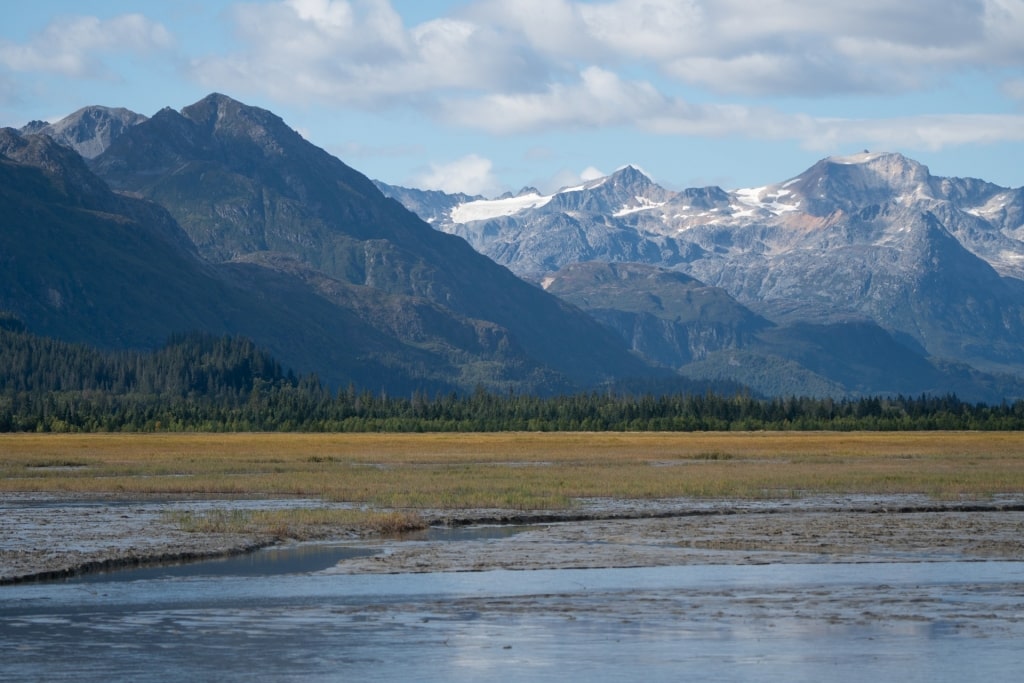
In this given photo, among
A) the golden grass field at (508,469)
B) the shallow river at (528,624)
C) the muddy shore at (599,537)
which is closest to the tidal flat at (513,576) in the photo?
the shallow river at (528,624)

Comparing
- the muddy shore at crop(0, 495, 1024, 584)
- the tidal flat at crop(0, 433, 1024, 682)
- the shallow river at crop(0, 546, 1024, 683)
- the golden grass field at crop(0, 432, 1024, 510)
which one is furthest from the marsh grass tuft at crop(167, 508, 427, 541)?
the shallow river at crop(0, 546, 1024, 683)

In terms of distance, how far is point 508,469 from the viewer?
111 meters

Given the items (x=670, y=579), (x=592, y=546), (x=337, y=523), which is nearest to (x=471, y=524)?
(x=337, y=523)

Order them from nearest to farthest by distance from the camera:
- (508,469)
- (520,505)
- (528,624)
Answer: (528,624)
(520,505)
(508,469)

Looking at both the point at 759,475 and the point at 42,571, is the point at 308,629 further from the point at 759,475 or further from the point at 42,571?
the point at 759,475

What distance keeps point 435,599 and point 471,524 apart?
24481 mm

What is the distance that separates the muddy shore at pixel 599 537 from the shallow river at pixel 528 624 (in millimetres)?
2500

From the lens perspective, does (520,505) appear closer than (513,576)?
No

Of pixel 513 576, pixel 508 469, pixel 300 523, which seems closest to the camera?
pixel 513 576

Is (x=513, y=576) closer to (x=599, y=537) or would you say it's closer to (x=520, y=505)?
(x=599, y=537)

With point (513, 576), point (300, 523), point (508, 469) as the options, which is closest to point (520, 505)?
point (300, 523)

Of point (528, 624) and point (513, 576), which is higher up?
point (513, 576)

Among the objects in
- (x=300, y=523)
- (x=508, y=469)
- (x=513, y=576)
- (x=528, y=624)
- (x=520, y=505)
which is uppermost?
(x=508, y=469)

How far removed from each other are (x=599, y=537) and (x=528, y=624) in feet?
74.0
